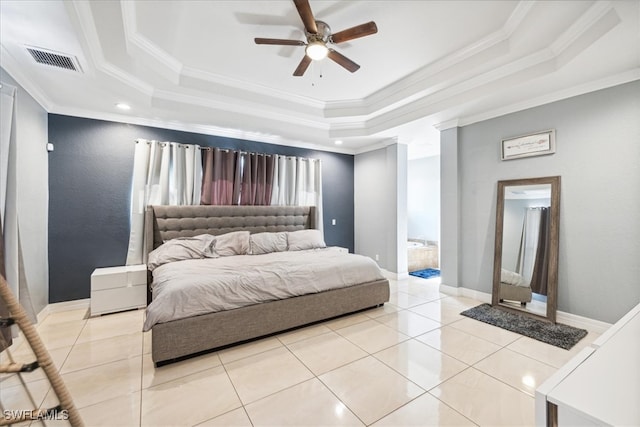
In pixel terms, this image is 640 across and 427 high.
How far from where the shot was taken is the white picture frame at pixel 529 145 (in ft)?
10.6

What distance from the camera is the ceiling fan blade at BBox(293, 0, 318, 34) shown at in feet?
6.42

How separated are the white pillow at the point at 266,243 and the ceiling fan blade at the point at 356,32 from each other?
2962mm

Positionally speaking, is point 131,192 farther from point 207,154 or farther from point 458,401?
point 458,401

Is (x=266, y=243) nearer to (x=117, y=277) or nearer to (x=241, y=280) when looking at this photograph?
(x=241, y=280)

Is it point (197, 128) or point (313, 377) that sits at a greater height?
point (197, 128)

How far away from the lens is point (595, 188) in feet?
9.62

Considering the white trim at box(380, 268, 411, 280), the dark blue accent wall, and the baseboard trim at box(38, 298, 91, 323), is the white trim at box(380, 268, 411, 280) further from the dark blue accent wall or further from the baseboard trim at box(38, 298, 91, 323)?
the baseboard trim at box(38, 298, 91, 323)

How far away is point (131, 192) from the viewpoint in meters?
3.92

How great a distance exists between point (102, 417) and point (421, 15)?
3921 millimetres

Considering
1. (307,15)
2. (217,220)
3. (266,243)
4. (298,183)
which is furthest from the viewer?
(298,183)

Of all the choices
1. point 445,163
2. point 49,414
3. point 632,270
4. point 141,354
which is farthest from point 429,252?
point 49,414

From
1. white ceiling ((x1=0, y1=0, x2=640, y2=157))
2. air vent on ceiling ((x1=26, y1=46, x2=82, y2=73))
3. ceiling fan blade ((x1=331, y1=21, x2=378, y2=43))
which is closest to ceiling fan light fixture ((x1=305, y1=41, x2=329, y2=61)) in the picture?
ceiling fan blade ((x1=331, y1=21, x2=378, y2=43))

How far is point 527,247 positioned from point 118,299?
17.3 ft

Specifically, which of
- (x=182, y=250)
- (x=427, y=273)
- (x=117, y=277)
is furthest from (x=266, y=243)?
(x=427, y=273)
